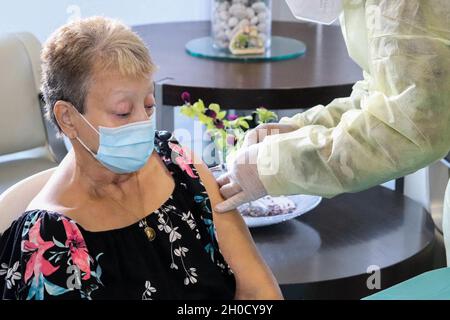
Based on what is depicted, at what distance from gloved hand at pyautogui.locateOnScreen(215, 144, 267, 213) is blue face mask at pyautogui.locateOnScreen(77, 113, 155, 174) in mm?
183

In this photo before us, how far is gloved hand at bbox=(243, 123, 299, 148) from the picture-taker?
178 centimetres

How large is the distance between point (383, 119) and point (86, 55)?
582mm

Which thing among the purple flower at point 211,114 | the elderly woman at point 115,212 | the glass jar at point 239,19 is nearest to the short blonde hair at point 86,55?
the elderly woman at point 115,212

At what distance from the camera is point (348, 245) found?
2.18 m

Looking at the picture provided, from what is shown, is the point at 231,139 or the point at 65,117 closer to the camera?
the point at 65,117

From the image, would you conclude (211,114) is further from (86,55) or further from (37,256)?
(37,256)

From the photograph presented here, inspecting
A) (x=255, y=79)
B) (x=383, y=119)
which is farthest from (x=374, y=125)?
(x=255, y=79)

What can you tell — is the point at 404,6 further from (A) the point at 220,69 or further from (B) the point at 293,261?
(A) the point at 220,69

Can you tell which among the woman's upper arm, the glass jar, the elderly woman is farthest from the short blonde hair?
the glass jar

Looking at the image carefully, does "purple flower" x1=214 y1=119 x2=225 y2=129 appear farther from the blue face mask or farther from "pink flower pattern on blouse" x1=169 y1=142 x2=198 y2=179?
the blue face mask

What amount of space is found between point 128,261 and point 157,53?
1732 millimetres

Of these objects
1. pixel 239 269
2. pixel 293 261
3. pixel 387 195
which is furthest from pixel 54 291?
pixel 387 195

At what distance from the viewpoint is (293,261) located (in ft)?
6.89

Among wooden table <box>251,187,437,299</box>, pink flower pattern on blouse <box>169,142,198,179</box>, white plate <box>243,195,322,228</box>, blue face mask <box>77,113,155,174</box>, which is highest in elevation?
blue face mask <box>77,113,155,174</box>
